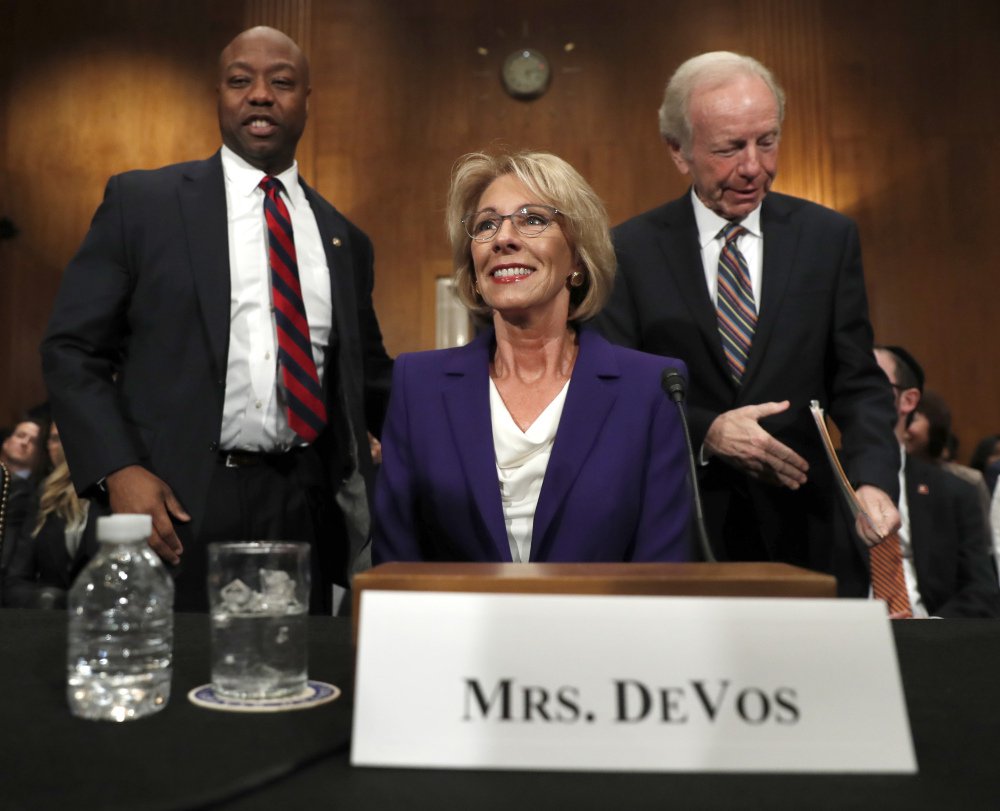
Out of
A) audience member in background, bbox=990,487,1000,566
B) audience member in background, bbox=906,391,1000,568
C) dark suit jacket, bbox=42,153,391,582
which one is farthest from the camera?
audience member in background, bbox=906,391,1000,568

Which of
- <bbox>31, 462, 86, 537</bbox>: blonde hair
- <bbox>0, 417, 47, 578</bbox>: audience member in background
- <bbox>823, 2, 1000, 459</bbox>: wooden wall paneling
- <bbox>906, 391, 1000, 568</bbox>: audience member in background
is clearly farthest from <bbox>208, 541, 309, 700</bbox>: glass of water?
<bbox>823, 2, 1000, 459</bbox>: wooden wall paneling

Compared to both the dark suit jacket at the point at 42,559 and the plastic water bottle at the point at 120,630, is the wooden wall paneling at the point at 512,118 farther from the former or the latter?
the plastic water bottle at the point at 120,630

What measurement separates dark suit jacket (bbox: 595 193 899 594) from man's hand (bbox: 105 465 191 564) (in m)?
1.02

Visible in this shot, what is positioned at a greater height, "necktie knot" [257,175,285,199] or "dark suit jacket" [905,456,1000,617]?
"necktie knot" [257,175,285,199]

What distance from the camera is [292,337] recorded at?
8.02 ft

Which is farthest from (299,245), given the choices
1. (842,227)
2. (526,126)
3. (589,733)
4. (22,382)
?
(22,382)

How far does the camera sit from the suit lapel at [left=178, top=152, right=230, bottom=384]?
238 centimetres

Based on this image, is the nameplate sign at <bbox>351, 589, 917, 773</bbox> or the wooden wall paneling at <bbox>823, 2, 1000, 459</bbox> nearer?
the nameplate sign at <bbox>351, 589, 917, 773</bbox>

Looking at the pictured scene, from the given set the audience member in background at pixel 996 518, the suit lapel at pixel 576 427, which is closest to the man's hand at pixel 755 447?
the suit lapel at pixel 576 427

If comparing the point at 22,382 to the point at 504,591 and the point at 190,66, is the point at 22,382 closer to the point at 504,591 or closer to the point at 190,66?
the point at 190,66

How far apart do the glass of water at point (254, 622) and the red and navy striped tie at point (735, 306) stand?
4.80 ft

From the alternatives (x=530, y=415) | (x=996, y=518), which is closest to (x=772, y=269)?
(x=530, y=415)

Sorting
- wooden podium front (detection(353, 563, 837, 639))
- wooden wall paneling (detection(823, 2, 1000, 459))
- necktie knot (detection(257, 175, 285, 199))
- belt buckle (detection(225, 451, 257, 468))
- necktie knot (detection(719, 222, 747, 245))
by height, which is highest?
wooden wall paneling (detection(823, 2, 1000, 459))

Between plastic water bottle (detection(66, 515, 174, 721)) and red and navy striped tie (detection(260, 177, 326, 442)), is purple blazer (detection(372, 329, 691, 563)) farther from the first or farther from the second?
plastic water bottle (detection(66, 515, 174, 721))
